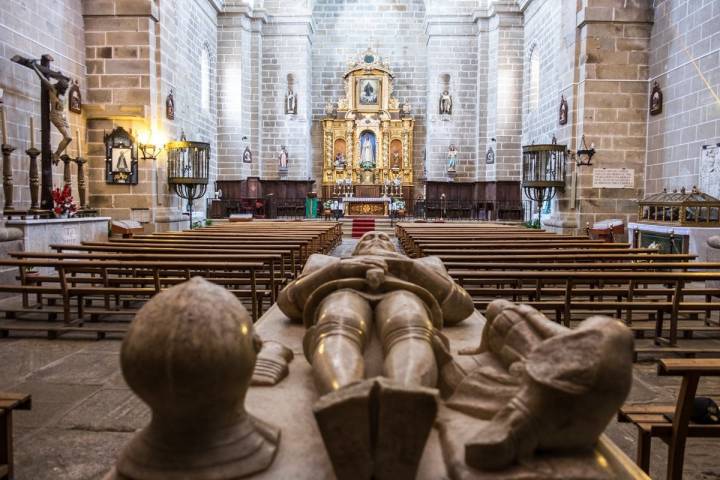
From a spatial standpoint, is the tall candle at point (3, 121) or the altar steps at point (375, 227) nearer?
the tall candle at point (3, 121)

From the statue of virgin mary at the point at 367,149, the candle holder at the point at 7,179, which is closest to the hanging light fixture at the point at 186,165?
the candle holder at the point at 7,179

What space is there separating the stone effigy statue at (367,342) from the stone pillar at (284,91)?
1676cm

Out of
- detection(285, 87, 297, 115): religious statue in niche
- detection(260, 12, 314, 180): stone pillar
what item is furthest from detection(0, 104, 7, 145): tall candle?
detection(285, 87, 297, 115): religious statue in niche

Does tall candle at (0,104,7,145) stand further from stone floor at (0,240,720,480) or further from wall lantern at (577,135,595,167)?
wall lantern at (577,135,595,167)

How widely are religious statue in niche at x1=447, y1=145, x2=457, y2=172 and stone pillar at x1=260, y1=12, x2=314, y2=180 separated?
5100 mm

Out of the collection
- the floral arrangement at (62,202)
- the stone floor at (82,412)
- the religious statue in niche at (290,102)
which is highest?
the religious statue in niche at (290,102)

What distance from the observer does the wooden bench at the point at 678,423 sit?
220 cm

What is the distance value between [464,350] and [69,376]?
9.42 ft

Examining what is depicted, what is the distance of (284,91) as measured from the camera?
63.8 feet

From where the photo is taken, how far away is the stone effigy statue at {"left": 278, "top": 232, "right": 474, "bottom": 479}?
4.33ft

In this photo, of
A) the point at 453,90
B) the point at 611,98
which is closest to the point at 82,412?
the point at 611,98

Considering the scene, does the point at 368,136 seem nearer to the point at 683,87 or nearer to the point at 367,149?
the point at 367,149

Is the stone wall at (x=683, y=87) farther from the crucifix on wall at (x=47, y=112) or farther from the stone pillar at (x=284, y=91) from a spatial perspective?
the stone pillar at (x=284, y=91)

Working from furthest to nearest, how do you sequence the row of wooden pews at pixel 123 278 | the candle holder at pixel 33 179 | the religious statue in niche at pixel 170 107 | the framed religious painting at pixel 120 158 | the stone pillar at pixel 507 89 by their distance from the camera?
1. the stone pillar at pixel 507 89
2. the religious statue in niche at pixel 170 107
3. the framed religious painting at pixel 120 158
4. the candle holder at pixel 33 179
5. the row of wooden pews at pixel 123 278
